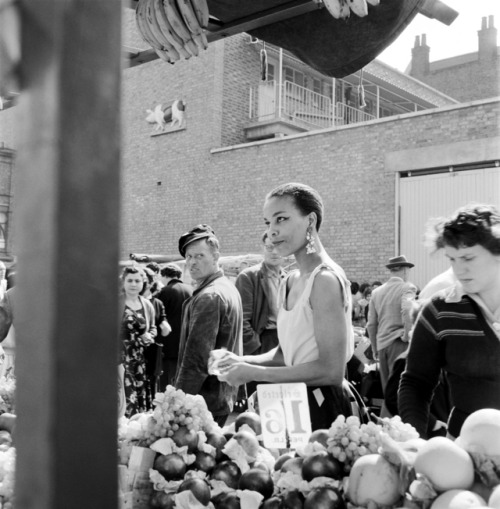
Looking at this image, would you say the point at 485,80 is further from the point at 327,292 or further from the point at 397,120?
the point at 327,292

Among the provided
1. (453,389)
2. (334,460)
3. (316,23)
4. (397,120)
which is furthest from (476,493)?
(397,120)

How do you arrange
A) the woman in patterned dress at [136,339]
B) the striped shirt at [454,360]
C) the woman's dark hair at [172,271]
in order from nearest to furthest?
the striped shirt at [454,360] → the woman in patterned dress at [136,339] → the woman's dark hair at [172,271]

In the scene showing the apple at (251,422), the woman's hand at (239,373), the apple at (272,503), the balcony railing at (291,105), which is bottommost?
the apple at (272,503)

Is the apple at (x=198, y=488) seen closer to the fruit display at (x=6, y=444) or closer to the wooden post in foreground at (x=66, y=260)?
the fruit display at (x=6, y=444)

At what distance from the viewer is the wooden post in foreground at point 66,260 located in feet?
1.87

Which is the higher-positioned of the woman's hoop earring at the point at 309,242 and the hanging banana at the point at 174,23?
the hanging banana at the point at 174,23

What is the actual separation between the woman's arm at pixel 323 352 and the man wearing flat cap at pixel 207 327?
118 centimetres

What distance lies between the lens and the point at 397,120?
13000 millimetres

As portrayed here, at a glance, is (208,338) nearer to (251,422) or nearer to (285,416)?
(251,422)

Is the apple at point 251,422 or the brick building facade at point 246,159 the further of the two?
the brick building facade at point 246,159

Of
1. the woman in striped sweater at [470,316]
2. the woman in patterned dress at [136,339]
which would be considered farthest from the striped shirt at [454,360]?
the woman in patterned dress at [136,339]

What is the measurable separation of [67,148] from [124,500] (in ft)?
5.17

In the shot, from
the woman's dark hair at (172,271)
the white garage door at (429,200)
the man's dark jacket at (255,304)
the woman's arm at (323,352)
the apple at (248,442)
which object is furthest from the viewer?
the white garage door at (429,200)

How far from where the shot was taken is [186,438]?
2068mm
